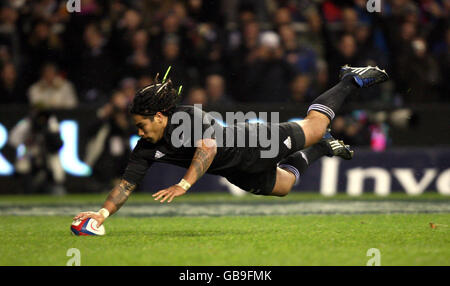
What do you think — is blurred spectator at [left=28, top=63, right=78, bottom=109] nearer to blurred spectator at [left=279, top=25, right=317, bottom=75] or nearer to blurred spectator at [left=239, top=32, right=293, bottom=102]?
blurred spectator at [left=239, top=32, right=293, bottom=102]

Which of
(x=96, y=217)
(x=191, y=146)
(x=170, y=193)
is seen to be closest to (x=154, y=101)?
(x=191, y=146)

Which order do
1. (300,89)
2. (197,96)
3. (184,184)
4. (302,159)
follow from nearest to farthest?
(184,184), (302,159), (197,96), (300,89)

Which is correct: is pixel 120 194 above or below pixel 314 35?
below

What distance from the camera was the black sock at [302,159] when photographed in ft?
30.4

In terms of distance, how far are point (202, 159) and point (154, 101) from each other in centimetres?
72

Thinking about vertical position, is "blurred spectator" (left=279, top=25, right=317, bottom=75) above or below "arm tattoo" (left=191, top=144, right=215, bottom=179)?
above

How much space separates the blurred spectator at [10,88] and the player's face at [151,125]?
7313mm

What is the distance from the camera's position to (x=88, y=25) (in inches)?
587

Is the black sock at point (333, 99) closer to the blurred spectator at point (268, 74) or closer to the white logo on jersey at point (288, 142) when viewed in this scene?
the white logo on jersey at point (288, 142)

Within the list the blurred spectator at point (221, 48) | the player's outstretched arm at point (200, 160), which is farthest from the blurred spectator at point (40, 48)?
the player's outstretched arm at point (200, 160)

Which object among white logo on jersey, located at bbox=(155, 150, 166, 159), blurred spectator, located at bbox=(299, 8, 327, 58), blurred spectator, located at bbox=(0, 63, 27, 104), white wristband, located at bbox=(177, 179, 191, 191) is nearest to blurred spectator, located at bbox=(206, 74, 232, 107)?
blurred spectator, located at bbox=(299, 8, 327, 58)

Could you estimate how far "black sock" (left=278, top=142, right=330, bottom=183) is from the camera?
927cm

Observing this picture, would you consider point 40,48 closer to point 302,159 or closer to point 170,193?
point 302,159

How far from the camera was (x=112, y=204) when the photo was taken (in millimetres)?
8008
